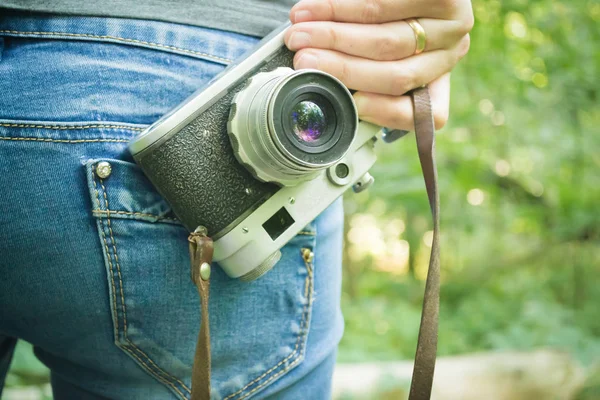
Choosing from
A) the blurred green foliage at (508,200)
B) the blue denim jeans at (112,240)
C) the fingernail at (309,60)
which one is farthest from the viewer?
the blurred green foliage at (508,200)

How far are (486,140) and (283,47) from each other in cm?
256

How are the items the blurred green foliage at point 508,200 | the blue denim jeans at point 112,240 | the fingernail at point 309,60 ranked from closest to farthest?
the blue denim jeans at point 112,240 → the fingernail at point 309,60 → the blurred green foliage at point 508,200

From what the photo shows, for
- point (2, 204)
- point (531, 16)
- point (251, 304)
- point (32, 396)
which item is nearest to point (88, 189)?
point (2, 204)

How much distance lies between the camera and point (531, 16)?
188cm

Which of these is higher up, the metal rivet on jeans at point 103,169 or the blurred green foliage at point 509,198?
the blurred green foliage at point 509,198

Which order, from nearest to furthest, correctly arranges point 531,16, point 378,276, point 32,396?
point 32,396 → point 531,16 → point 378,276

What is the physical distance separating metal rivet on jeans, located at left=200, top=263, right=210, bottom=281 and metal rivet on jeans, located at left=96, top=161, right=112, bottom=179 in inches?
5.4

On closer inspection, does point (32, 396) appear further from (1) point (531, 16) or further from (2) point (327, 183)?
(1) point (531, 16)

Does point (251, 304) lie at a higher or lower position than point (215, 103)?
lower

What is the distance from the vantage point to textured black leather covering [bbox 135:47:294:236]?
57 cm

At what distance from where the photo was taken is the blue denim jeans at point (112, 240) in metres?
0.52

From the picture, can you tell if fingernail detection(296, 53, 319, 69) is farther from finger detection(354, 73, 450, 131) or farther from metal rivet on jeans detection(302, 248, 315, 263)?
metal rivet on jeans detection(302, 248, 315, 263)

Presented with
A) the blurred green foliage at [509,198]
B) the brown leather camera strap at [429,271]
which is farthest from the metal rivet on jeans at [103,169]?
the blurred green foliage at [509,198]

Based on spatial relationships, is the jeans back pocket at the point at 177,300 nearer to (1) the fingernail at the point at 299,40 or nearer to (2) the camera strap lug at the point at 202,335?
(2) the camera strap lug at the point at 202,335
